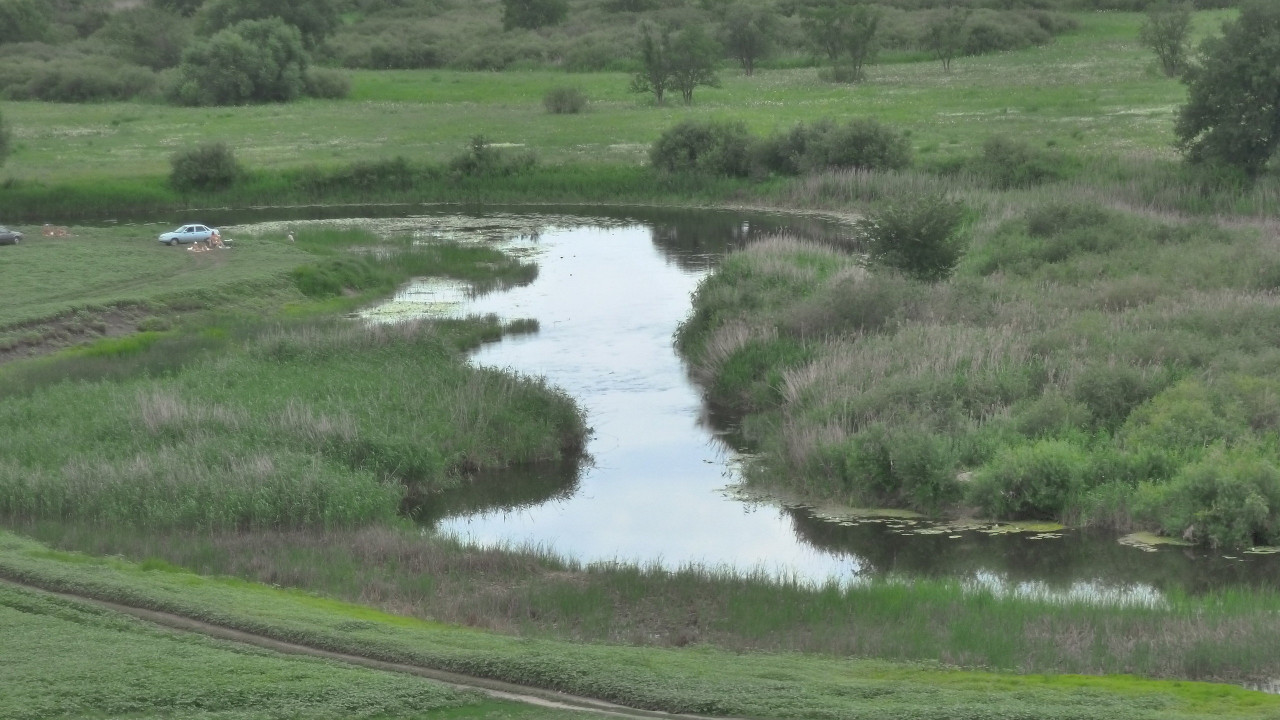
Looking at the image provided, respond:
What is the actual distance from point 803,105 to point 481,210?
83.8 feet

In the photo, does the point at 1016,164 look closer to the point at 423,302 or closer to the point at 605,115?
the point at 423,302

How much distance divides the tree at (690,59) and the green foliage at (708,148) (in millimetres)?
22042

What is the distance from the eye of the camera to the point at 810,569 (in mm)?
25703

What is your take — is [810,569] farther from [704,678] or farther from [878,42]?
[878,42]

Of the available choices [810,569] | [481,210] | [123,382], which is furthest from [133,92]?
[810,569]

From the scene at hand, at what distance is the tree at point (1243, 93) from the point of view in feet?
187

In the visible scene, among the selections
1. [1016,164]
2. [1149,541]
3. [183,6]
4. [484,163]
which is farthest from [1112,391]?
[183,6]

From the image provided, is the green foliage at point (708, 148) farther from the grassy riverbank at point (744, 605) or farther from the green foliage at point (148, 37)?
the green foliage at point (148, 37)

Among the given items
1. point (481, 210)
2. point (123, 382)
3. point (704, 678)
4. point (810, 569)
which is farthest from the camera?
point (481, 210)

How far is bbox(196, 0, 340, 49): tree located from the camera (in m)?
128

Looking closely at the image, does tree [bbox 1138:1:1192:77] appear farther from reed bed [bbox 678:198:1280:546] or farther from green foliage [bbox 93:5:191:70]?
green foliage [bbox 93:5:191:70]

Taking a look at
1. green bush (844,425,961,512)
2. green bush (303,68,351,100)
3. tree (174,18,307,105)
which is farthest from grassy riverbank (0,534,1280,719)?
green bush (303,68,351,100)

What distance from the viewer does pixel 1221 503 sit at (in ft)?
83.3

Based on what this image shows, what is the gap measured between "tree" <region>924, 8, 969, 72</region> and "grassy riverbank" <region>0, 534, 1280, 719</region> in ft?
318
